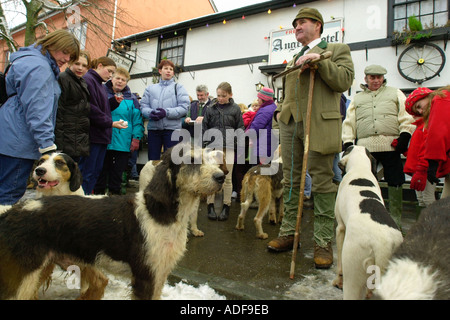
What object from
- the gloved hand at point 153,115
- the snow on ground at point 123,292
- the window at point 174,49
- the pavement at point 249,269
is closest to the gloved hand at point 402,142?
the pavement at point 249,269

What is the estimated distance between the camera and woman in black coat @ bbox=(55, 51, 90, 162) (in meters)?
3.63

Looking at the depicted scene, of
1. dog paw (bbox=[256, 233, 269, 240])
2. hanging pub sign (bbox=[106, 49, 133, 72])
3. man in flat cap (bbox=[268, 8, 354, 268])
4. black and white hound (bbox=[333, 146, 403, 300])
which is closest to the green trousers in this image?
man in flat cap (bbox=[268, 8, 354, 268])

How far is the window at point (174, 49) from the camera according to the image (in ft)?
46.7

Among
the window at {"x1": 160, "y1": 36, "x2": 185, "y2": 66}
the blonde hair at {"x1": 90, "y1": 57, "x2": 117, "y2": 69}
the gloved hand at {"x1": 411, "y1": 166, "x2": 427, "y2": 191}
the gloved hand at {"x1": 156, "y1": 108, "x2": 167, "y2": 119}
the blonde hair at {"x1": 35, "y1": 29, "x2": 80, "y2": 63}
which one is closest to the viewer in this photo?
the blonde hair at {"x1": 35, "y1": 29, "x2": 80, "y2": 63}

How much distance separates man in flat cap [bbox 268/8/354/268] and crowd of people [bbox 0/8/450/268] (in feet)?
0.04

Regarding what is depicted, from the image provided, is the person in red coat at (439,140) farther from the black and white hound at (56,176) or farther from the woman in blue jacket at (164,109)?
the black and white hound at (56,176)

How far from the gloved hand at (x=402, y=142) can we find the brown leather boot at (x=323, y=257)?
2124 millimetres

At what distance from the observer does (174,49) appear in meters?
14.5

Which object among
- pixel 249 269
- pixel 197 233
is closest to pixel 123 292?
pixel 249 269

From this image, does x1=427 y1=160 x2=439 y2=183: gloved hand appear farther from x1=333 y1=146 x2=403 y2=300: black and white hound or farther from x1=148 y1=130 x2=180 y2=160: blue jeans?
x1=148 y1=130 x2=180 y2=160: blue jeans
